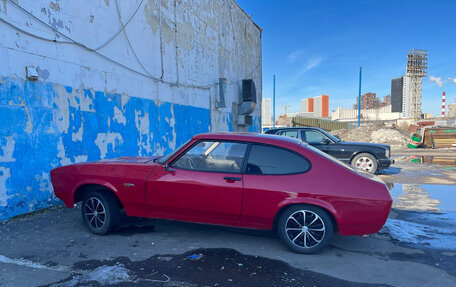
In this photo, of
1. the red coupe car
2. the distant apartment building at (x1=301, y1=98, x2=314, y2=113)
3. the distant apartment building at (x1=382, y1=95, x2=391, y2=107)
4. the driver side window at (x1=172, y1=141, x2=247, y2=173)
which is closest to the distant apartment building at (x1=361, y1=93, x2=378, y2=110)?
the distant apartment building at (x1=382, y1=95, x2=391, y2=107)

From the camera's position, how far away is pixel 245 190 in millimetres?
3223

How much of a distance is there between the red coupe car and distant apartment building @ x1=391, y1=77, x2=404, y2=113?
13222 cm

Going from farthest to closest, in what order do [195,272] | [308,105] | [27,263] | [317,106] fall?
[308,105] → [317,106] → [27,263] → [195,272]

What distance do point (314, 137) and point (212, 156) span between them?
5.77m

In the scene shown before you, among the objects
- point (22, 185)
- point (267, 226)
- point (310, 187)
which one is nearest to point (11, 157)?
point (22, 185)

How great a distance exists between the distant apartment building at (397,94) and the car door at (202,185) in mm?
132566

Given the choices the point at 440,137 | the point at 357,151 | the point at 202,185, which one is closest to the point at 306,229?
the point at 202,185

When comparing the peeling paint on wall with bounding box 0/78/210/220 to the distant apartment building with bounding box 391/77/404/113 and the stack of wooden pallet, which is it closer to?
the stack of wooden pallet

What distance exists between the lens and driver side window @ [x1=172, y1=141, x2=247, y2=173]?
3471 mm

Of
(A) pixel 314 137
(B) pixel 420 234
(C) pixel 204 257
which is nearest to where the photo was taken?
(C) pixel 204 257

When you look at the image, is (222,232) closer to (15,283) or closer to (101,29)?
(15,283)

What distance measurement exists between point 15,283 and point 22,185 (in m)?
2.47

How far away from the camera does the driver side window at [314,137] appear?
851cm

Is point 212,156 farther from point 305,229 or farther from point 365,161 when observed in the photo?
point 365,161
